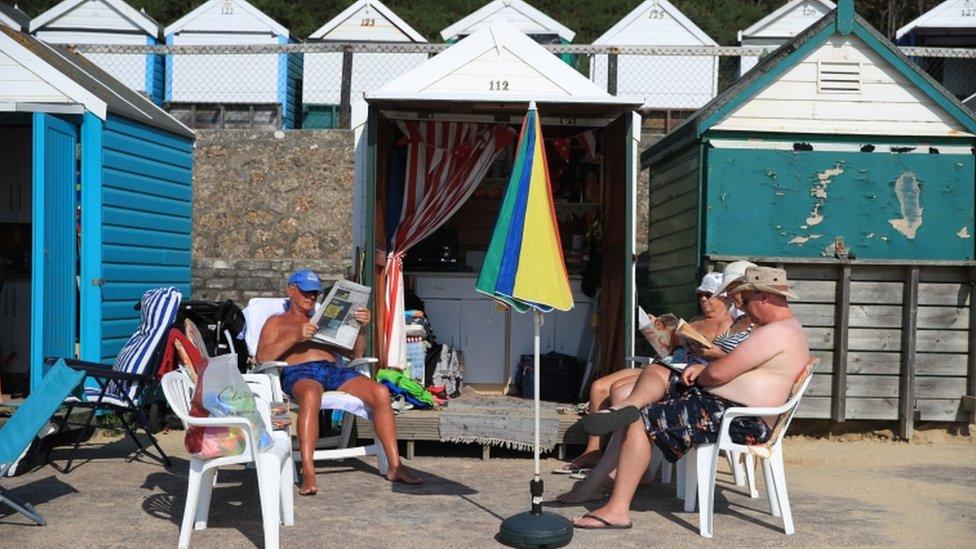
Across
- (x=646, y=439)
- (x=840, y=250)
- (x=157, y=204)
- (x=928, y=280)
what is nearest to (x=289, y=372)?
(x=646, y=439)

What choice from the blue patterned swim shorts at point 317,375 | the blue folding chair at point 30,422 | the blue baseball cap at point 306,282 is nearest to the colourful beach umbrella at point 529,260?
the blue patterned swim shorts at point 317,375

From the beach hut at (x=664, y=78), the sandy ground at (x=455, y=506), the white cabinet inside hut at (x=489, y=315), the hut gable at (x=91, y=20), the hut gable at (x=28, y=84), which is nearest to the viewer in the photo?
the sandy ground at (x=455, y=506)

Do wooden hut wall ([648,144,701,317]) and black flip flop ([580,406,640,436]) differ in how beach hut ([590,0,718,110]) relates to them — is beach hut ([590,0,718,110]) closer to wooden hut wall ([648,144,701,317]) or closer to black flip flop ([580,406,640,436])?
wooden hut wall ([648,144,701,317])

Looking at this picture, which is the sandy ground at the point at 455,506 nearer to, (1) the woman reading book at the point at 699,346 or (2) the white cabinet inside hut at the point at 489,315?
(1) the woman reading book at the point at 699,346

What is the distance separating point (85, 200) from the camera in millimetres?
7891

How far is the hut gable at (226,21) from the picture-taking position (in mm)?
19391

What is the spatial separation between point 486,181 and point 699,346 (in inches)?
150

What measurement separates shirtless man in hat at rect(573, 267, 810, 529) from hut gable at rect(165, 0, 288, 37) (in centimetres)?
1589

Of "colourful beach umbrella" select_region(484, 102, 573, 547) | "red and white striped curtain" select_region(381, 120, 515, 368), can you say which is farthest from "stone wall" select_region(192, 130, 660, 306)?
"colourful beach umbrella" select_region(484, 102, 573, 547)

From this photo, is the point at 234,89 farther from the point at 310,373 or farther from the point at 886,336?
the point at 886,336

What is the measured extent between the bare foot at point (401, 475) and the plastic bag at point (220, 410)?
1.53 metres

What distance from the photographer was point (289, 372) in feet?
20.9

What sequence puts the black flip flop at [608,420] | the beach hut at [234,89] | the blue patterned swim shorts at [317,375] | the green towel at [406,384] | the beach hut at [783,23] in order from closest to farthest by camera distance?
1. the black flip flop at [608,420]
2. the blue patterned swim shorts at [317,375]
3. the green towel at [406,384]
4. the beach hut at [234,89]
5. the beach hut at [783,23]

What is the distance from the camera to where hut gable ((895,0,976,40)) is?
1925 cm
